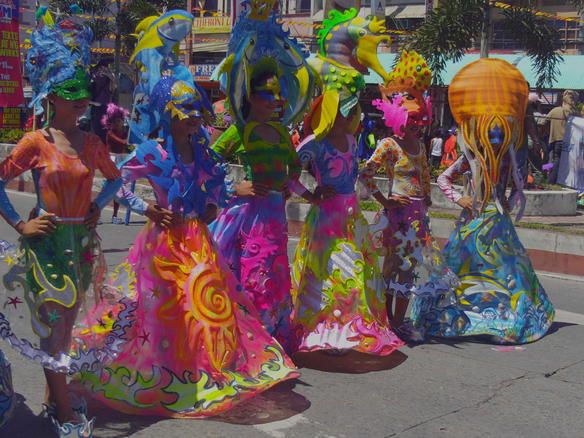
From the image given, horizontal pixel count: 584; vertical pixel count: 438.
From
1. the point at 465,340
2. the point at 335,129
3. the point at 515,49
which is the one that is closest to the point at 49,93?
the point at 335,129

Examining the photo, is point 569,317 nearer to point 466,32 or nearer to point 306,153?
point 306,153

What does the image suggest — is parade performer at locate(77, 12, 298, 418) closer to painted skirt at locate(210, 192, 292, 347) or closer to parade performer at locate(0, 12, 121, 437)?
parade performer at locate(0, 12, 121, 437)

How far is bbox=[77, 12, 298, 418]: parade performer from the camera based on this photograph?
14.8 ft

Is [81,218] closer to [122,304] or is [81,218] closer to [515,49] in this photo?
[122,304]

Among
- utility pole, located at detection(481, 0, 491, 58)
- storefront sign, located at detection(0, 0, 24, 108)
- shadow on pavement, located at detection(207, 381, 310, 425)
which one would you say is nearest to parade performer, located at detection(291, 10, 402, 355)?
shadow on pavement, located at detection(207, 381, 310, 425)

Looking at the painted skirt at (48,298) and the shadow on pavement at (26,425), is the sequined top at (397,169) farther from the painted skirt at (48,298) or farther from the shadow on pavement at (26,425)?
the shadow on pavement at (26,425)

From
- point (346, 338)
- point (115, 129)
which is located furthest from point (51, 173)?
point (115, 129)

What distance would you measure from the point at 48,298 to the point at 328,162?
7.98ft

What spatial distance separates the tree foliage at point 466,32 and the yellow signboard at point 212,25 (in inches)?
873

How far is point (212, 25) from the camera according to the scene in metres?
40.9

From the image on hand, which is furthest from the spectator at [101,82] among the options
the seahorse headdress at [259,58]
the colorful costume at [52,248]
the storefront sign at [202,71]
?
the storefront sign at [202,71]

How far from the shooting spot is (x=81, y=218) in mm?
4242

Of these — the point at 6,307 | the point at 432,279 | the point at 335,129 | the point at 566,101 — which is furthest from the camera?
the point at 566,101

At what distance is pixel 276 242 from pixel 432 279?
152 cm
